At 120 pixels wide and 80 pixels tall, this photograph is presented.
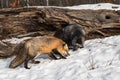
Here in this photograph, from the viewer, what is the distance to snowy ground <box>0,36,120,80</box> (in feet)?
23.3

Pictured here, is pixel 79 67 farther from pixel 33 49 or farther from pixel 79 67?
pixel 33 49

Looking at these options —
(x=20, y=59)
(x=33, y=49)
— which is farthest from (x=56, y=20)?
(x=20, y=59)

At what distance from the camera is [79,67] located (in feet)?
25.3

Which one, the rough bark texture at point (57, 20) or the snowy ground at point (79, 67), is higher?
the rough bark texture at point (57, 20)

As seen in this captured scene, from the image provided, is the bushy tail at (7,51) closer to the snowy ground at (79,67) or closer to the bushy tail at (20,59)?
the snowy ground at (79,67)

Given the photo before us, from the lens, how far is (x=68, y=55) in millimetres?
9070

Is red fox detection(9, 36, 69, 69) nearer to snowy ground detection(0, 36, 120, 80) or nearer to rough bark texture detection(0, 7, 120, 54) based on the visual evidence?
snowy ground detection(0, 36, 120, 80)

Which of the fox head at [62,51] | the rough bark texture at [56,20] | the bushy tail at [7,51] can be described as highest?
the rough bark texture at [56,20]

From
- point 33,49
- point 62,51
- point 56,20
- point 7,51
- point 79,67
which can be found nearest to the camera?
point 79,67

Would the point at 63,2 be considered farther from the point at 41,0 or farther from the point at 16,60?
the point at 16,60

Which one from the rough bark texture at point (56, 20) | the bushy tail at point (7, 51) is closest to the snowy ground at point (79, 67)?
the bushy tail at point (7, 51)

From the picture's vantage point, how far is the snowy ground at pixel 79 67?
7102mm

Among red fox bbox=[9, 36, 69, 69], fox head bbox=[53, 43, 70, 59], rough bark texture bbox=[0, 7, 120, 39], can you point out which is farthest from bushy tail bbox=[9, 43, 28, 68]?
rough bark texture bbox=[0, 7, 120, 39]

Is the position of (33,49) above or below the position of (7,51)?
above
